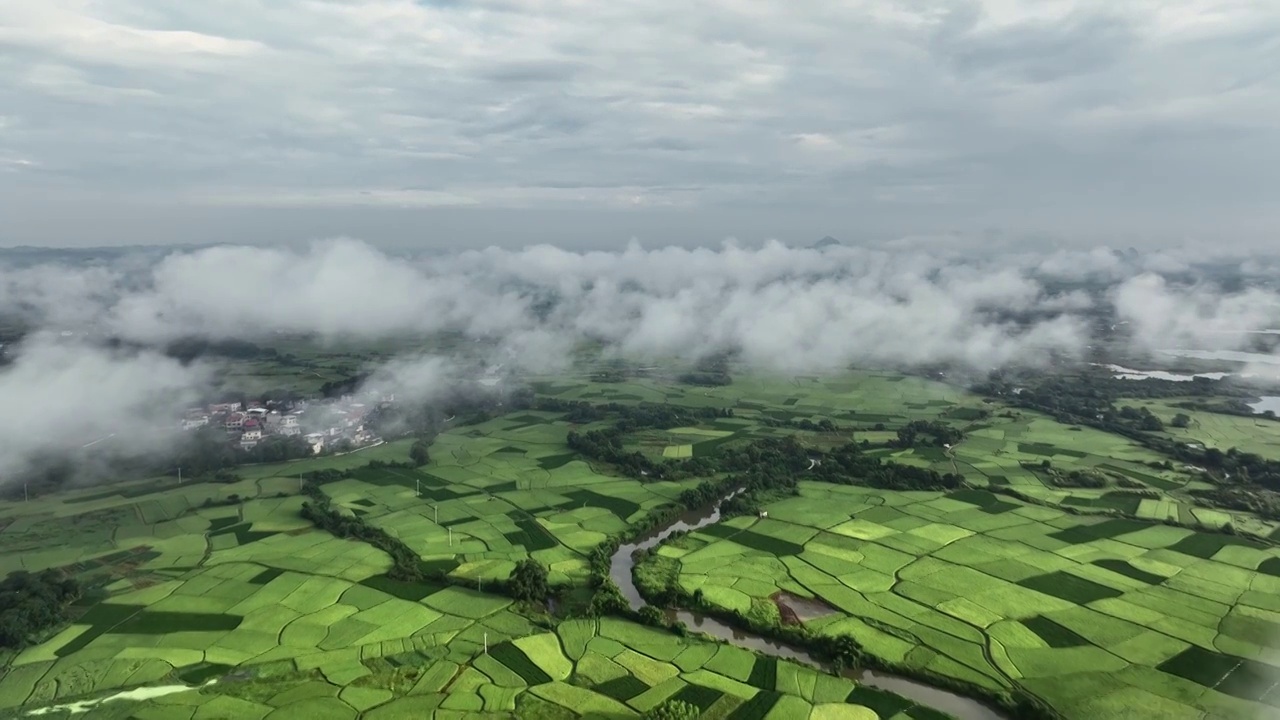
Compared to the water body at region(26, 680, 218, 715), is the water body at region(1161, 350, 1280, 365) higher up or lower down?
higher up

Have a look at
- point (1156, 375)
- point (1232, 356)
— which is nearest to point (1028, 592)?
point (1156, 375)

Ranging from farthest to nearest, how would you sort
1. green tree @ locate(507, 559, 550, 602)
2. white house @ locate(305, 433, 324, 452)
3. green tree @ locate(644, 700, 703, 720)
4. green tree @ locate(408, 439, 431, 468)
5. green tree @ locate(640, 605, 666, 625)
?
white house @ locate(305, 433, 324, 452)
green tree @ locate(408, 439, 431, 468)
green tree @ locate(507, 559, 550, 602)
green tree @ locate(640, 605, 666, 625)
green tree @ locate(644, 700, 703, 720)

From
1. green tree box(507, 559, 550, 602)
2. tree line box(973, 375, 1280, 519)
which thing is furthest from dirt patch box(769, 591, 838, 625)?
tree line box(973, 375, 1280, 519)

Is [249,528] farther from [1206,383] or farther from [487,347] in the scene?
[1206,383]

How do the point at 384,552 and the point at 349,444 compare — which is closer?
the point at 384,552

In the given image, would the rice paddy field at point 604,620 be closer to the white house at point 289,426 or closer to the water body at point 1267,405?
the white house at point 289,426

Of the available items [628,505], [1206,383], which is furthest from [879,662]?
[1206,383]

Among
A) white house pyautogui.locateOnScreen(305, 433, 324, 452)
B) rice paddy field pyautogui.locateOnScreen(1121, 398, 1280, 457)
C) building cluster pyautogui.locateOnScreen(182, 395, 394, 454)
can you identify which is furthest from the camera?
building cluster pyautogui.locateOnScreen(182, 395, 394, 454)

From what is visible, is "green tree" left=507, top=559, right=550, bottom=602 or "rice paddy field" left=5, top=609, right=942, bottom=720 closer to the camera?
"rice paddy field" left=5, top=609, right=942, bottom=720

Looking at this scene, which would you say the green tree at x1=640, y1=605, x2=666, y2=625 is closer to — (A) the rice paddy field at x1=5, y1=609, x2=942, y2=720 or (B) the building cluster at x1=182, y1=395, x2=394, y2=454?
(A) the rice paddy field at x1=5, y1=609, x2=942, y2=720
